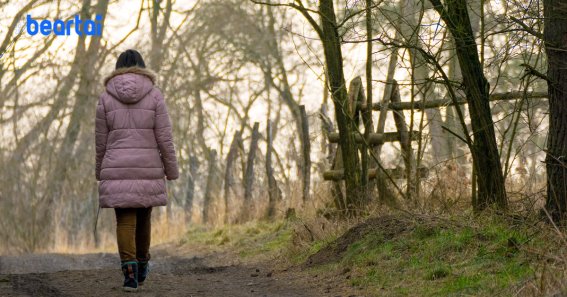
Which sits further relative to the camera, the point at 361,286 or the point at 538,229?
the point at 361,286

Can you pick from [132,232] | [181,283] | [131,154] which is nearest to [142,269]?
[132,232]

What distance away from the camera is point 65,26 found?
78.1 feet

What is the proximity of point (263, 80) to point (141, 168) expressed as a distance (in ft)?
80.4

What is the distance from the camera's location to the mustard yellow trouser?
727 centimetres

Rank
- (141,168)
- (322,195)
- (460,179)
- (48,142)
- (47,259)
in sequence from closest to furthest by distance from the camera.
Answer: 1. (141,168)
2. (460,179)
3. (322,195)
4. (47,259)
5. (48,142)

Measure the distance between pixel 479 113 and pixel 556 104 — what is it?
3.75 ft

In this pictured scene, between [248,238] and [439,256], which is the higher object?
[248,238]

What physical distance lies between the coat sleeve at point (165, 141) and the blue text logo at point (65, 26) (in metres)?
16.1

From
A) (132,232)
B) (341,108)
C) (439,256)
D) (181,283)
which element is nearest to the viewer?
(439,256)

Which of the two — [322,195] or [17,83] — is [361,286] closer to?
[322,195]

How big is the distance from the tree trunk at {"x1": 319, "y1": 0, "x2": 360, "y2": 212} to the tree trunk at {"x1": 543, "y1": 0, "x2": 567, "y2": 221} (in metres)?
3.38

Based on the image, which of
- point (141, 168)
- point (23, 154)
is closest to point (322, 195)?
point (141, 168)

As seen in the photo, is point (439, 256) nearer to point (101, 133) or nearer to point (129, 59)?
point (101, 133)

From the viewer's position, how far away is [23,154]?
23.0 meters
